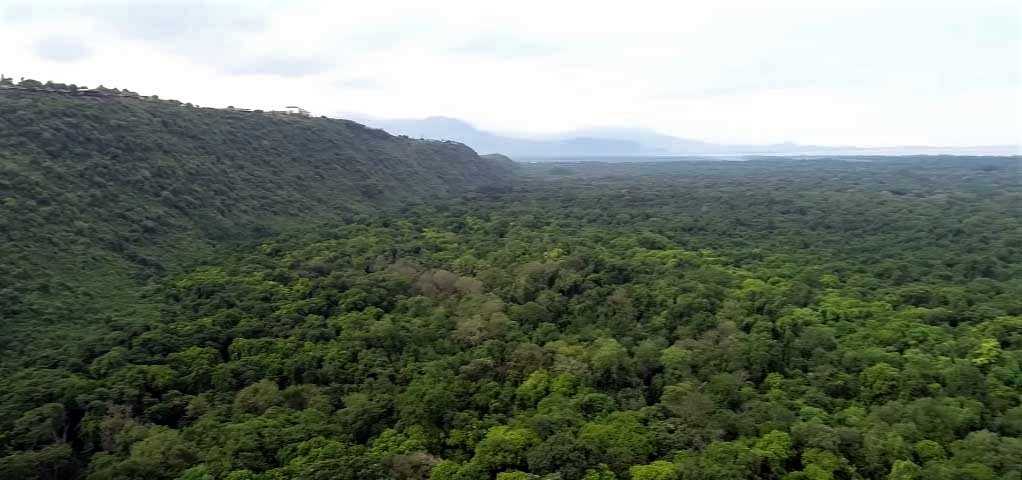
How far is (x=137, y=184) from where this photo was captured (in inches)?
1970

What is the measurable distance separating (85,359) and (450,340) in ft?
53.3

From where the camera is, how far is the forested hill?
35625mm

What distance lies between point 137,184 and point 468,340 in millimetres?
35925

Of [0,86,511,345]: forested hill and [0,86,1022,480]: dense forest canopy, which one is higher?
[0,86,511,345]: forested hill

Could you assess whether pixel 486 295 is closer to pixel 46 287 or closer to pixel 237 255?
pixel 237 255

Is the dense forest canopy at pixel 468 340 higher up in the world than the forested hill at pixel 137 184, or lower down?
lower down

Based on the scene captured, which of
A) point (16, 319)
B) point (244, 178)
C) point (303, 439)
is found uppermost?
point (244, 178)

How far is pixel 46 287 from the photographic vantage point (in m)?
32.4

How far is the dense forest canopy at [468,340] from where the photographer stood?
2111cm

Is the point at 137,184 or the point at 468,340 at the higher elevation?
the point at 137,184

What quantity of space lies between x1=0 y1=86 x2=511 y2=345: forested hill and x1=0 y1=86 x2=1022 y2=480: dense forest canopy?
269mm

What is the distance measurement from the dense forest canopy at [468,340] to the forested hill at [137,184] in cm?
27

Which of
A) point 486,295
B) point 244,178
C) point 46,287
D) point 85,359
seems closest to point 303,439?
point 85,359

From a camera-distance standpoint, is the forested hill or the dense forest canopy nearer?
the dense forest canopy
